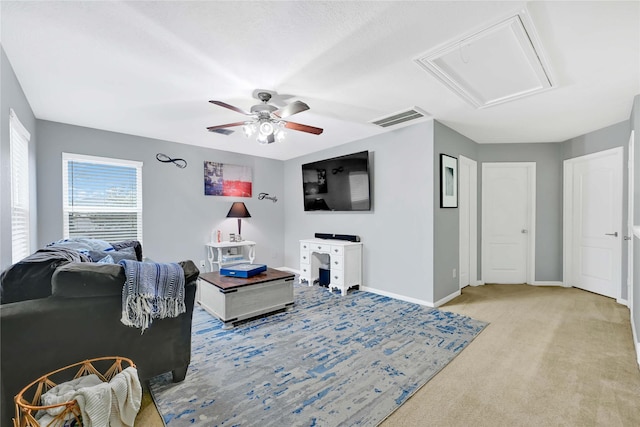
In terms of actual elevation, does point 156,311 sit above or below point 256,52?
below

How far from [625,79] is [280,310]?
153 inches

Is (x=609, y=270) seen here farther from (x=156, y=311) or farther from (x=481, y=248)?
(x=156, y=311)

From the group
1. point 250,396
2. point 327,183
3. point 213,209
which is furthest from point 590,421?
point 213,209

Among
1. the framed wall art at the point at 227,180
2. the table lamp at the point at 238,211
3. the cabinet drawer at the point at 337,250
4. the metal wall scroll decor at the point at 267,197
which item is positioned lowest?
the cabinet drawer at the point at 337,250

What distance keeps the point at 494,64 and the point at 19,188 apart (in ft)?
13.7

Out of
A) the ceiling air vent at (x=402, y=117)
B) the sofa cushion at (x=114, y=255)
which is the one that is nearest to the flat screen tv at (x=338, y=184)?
the ceiling air vent at (x=402, y=117)

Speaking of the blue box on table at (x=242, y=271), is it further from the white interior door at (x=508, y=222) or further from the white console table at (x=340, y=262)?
the white interior door at (x=508, y=222)

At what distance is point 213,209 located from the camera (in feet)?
16.2

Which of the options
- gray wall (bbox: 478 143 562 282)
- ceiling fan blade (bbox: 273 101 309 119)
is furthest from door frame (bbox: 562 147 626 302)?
ceiling fan blade (bbox: 273 101 309 119)

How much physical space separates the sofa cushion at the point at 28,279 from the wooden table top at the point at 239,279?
4.58ft

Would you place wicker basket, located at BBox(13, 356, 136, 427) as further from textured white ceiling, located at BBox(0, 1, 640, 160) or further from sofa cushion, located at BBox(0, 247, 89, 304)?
textured white ceiling, located at BBox(0, 1, 640, 160)

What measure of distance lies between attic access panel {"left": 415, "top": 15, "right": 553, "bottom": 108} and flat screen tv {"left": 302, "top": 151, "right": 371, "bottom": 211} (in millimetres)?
1758

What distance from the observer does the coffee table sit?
2.89 metres

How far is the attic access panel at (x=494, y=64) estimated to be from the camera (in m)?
1.85
